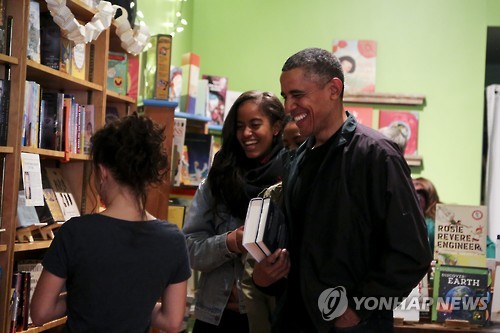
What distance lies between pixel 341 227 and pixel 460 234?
4.33 ft

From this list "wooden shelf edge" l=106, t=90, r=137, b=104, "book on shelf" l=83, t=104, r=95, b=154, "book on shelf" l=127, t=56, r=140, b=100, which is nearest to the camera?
"book on shelf" l=83, t=104, r=95, b=154

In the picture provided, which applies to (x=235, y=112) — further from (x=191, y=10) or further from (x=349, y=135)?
(x=191, y=10)

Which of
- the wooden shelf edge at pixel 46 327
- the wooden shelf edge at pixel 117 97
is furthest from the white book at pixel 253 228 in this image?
the wooden shelf edge at pixel 117 97

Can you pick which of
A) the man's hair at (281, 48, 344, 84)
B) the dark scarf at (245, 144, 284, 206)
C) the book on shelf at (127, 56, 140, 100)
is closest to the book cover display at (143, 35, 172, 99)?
the book on shelf at (127, 56, 140, 100)

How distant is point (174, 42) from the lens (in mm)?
5289

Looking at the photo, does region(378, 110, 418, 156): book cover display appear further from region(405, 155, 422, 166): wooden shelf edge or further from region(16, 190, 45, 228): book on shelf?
region(16, 190, 45, 228): book on shelf

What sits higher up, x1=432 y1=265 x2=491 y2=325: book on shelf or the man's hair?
the man's hair

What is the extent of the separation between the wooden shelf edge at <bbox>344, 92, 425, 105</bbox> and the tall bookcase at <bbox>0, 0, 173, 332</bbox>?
235 centimetres

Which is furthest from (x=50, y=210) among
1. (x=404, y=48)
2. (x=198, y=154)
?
(x=404, y=48)

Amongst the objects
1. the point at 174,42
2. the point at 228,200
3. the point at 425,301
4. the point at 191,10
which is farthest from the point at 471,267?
the point at 191,10

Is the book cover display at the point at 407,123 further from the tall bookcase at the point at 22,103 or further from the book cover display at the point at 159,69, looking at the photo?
the tall bookcase at the point at 22,103

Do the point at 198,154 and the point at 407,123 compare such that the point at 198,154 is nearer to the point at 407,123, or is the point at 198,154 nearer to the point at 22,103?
the point at 407,123

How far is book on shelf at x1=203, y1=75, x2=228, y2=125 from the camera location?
5227mm

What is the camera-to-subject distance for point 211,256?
240 centimetres
